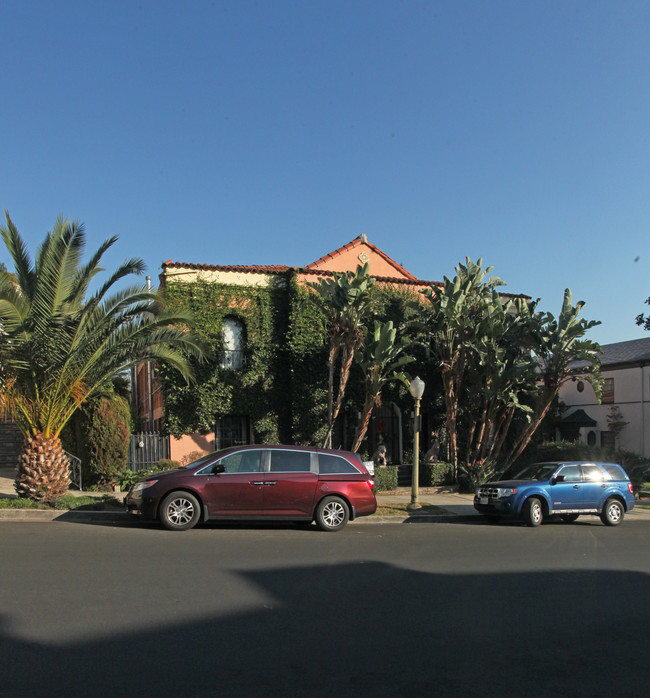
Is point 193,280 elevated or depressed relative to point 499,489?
elevated

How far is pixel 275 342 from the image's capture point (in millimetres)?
22500

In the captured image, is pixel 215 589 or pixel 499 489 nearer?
pixel 215 589

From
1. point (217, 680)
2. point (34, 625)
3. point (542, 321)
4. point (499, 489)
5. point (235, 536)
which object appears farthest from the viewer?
point (542, 321)

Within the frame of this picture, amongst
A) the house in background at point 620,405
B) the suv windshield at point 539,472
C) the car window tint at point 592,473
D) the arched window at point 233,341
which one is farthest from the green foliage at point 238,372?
the house in background at point 620,405

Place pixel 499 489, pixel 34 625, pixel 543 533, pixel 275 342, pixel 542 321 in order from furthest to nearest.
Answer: pixel 275 342
pixel 542 321
pixel 499 489
pixel 543 533
pixel 34 625

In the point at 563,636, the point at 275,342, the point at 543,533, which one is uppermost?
the point at 275,342

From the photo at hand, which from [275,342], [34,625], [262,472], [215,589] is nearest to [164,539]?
[262,472]

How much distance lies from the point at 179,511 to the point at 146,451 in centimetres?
887

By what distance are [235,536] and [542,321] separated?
520 inches

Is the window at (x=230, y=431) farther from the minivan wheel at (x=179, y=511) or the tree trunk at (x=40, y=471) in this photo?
the minivan wheel at (x=179, y=511)

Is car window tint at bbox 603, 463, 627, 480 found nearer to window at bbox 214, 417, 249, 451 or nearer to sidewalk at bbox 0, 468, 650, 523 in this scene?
sidewalk at bbox 0, 468, 650, 523

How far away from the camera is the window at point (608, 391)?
34.6 metres

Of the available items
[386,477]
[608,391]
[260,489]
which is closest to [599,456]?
[386,477]

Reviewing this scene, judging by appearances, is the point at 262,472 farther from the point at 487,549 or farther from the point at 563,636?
the point at 563,636
